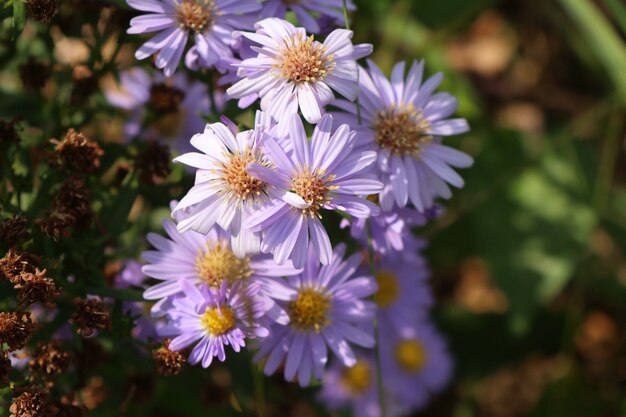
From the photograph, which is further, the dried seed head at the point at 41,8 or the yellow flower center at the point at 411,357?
the yellow flower center at the point at 411,357

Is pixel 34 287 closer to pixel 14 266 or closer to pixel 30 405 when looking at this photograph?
pixel 14 266

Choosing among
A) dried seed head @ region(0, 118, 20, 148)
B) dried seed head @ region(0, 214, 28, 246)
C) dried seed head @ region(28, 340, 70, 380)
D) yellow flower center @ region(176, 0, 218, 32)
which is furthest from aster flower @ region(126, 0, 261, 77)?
dried seed head @ region(28, 340, 70, 380)

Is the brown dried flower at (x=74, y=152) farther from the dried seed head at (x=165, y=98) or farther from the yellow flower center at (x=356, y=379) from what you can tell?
the yellow flower center at (x=356, y=379)

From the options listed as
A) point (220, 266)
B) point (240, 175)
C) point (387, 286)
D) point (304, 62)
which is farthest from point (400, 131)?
point (387, 286)

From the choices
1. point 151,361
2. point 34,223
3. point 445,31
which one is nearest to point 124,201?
point 34,223

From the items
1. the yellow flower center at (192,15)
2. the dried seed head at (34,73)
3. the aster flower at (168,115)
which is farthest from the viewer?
the aster flower at (168,115)

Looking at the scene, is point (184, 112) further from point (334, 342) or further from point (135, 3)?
point (334, 342)

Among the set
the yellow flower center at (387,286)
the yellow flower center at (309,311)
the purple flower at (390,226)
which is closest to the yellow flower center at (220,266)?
the yellow flower center at (309,311)
